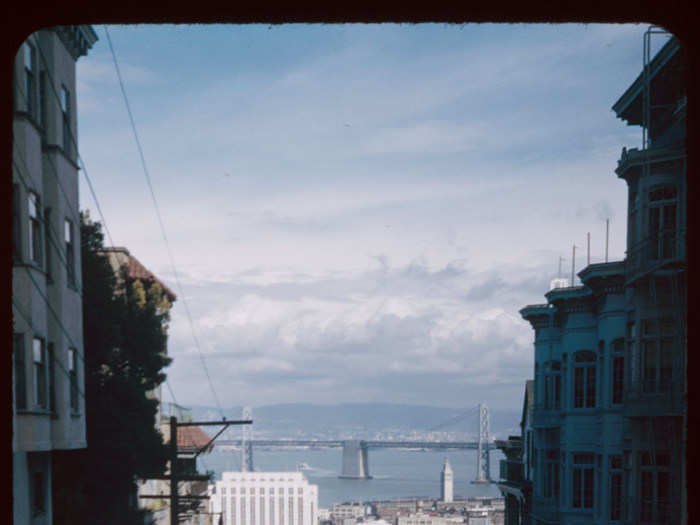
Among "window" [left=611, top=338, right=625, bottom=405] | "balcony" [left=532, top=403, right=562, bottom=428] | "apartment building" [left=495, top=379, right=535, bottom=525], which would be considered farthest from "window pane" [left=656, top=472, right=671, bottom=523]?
"apartment building" [left=495, top=379, right=535, bottom=525]

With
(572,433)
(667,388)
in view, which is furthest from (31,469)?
(572,433)

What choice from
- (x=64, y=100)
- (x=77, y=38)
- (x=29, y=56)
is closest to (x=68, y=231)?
(x=64, y=100)

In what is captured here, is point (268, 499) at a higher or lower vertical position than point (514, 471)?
lower

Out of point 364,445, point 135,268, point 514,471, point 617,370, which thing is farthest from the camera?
point 364,445

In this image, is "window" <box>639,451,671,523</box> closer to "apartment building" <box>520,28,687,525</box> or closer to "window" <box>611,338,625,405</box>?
"apartment building" <box>520,28,687,525</box>

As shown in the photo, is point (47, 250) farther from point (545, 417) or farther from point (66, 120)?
point (545, 417)

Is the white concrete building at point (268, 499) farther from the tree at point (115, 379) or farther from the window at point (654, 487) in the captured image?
the window at point (654, 487)

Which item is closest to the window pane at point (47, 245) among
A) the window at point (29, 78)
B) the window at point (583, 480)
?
the window at point (29, 78)
